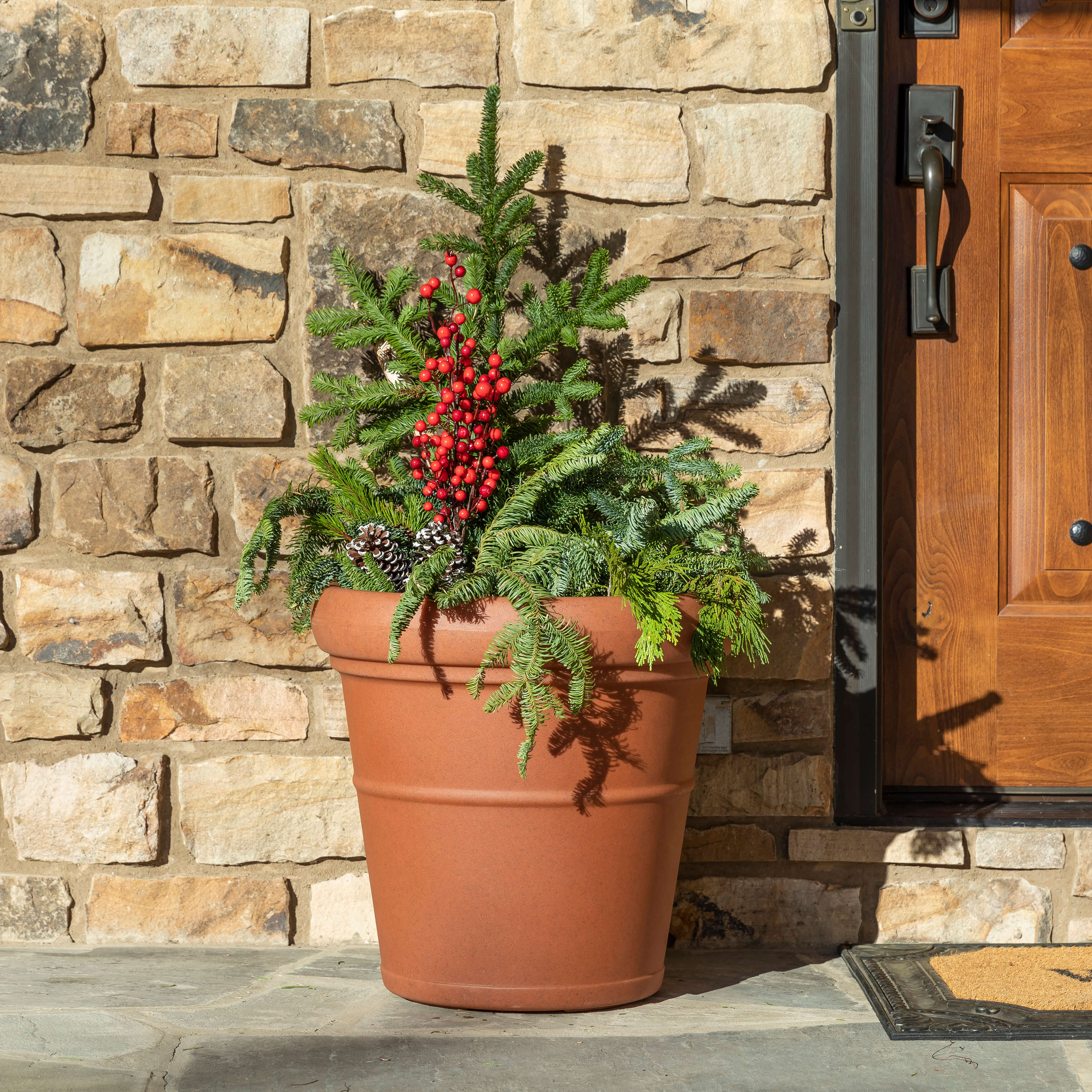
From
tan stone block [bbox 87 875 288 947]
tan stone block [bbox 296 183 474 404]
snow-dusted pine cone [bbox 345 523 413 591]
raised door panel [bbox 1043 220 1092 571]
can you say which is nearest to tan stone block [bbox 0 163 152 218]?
tan stone block [bbox 296 183 474 404]

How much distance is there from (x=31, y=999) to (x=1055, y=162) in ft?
7.92

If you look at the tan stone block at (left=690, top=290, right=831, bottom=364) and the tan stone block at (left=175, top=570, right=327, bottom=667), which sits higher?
the tan stone block at (left=690, top=290, right=831, bottom=364)

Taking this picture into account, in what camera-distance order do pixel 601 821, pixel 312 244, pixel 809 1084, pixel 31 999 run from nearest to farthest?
pixel 809 1084 < pixel 601 821 < pixel 31 999 < pixel 312 244

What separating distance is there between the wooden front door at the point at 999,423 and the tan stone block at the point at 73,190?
1462mm

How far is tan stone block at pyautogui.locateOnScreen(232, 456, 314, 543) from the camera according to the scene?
2137 millimetres

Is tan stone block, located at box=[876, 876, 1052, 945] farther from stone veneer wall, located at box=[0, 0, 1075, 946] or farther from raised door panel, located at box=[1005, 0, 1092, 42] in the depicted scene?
raised door panel, located at box=[1005, 0, 1092, 42]

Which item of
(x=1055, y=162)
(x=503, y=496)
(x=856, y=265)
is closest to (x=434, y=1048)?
(x=503, y=496)

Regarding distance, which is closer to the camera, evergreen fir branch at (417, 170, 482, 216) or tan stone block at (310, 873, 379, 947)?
evergreen fir branch at (417, 170, 482, 216)

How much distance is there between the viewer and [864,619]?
84.0 inches

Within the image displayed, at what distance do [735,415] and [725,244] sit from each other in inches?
12.9

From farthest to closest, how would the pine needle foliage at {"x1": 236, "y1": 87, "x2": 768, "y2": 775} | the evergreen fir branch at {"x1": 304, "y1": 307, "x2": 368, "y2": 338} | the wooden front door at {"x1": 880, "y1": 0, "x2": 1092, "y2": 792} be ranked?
the wooden front door at {"x1": 880, "y1": 0, "x2": 1092, "y2": 792} < the evergreen fir branch at {"x1": 304, "y1": 307, "x2": 368, "y2": 338} < the pine needle foliage at {"x1": 236, "y1": 87, "x2": 768, "y2": 775}

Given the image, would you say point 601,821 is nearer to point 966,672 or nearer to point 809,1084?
point 809,1084

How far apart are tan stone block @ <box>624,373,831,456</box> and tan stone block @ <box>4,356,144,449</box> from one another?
0.97 m

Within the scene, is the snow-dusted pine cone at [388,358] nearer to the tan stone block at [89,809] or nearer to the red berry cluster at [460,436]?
the red berry cluster at [460,436]
